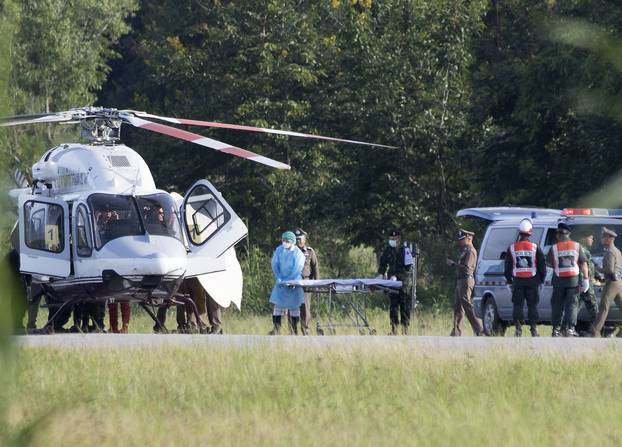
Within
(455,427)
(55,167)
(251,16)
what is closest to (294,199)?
(251,16)

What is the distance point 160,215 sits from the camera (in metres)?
20.2

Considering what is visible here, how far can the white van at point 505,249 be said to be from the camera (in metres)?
19.1

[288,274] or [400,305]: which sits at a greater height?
[288,274]

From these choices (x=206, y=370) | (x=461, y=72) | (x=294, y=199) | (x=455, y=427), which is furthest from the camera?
(x=294, y=199)

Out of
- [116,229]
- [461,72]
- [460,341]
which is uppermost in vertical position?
[461,72]

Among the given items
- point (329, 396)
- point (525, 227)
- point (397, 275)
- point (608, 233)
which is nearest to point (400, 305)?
point (397, 275)

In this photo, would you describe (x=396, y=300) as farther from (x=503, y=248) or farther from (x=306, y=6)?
(x=306, y=6)

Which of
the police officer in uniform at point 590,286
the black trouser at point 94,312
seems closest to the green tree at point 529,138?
the police officer in uniform at point 590,286

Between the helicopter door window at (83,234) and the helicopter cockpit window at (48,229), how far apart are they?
0.28 m

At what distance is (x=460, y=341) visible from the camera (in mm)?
15812

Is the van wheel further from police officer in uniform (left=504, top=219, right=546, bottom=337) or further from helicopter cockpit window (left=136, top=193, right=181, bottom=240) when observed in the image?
helicopter cockpit window (left=136, top=193, right=181, bottom=240)

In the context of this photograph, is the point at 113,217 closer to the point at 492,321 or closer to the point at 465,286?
the point at 465,286

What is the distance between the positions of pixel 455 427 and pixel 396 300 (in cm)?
1219

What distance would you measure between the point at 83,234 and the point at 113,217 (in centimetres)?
50
